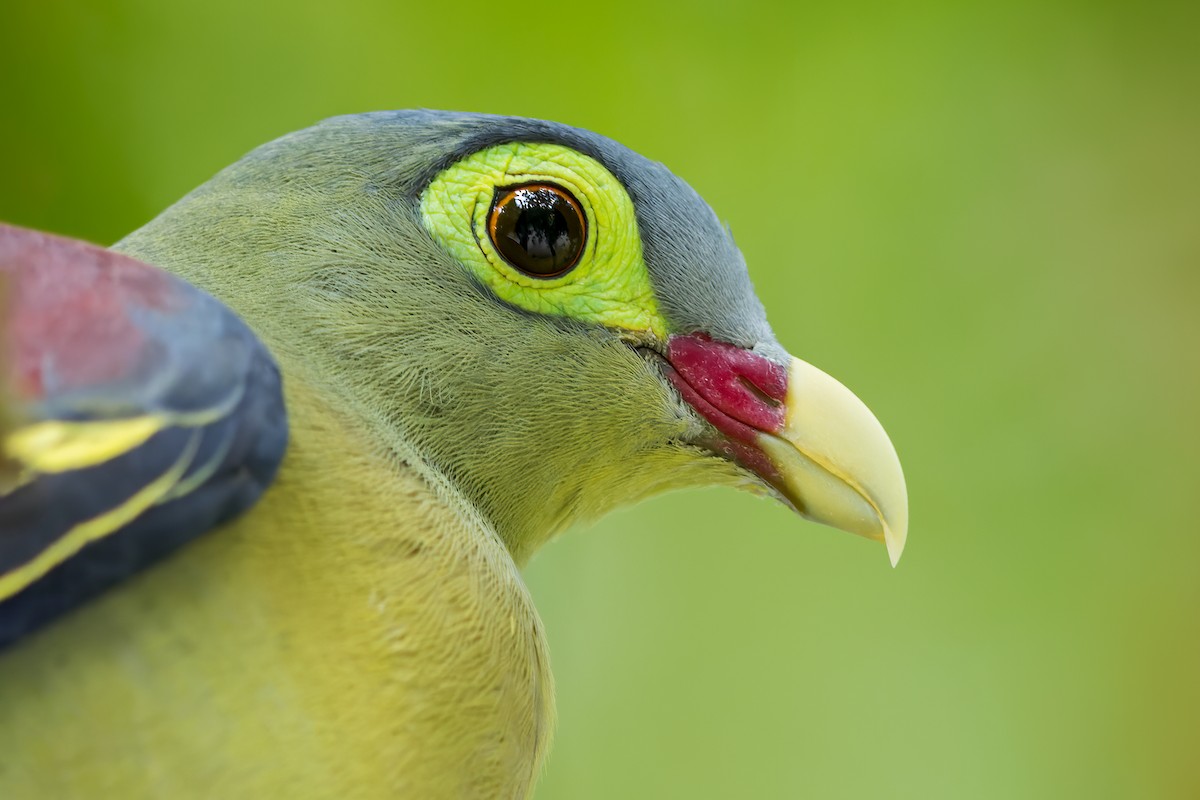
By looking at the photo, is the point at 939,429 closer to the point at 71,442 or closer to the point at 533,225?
the point at 533,225

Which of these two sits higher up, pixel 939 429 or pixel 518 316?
pixel 518 316

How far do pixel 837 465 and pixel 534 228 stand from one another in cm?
35

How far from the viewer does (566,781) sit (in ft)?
9.20

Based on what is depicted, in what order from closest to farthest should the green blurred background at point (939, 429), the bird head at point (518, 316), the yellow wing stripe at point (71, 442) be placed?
1. the yellow wing stripe at point (71, 442)
2. the bird head at point (518, 316)
3. the green blurred background at point (939, 429)

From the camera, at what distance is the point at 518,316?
106 centimetres

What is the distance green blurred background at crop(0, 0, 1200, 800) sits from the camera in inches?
108

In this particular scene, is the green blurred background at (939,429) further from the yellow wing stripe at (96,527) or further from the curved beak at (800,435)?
the yellow wing stripe at (96,527)

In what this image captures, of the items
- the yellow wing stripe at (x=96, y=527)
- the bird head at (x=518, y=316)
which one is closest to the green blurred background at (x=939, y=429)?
the bird head at (x=518, y=316)

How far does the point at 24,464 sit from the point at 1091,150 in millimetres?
2771

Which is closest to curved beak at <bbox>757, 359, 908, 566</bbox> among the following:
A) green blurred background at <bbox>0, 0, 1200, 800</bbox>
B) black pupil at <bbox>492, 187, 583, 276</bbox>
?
black pupil at <bbox>492, 187, 583, 276</bbox>

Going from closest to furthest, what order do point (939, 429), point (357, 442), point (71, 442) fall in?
point (71, 442) → point (357, 442) → point (939, 429)

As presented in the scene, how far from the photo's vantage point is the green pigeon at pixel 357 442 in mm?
738

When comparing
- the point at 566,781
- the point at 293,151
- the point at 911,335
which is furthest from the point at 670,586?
the point at 293,151

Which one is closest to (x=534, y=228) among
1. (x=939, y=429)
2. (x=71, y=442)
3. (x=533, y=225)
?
(x=533, y=225)
